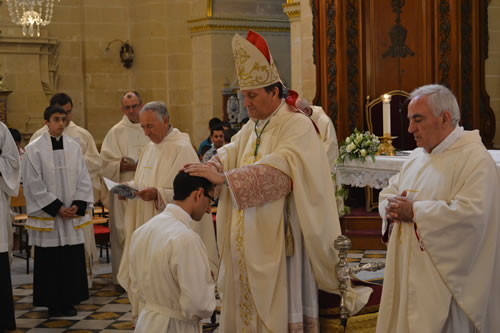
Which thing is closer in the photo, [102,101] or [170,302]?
[170,302]

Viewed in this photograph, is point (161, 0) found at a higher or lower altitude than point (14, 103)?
higher

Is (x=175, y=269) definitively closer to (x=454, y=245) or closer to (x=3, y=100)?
(x=454, y=245)

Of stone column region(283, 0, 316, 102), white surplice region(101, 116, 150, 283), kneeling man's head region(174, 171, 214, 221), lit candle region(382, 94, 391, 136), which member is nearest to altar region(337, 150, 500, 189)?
lit candle region(382, 94, 391, 136)

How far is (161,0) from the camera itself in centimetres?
1490

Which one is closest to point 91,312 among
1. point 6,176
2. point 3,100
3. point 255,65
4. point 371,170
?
point 6,176

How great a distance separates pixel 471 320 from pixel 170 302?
5.06 feet

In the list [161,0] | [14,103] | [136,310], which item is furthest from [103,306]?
[161,0]

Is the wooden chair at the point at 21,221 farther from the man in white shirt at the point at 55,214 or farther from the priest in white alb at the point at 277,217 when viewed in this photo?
the priest in white alb at the point at 277,217

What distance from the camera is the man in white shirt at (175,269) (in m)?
3.49

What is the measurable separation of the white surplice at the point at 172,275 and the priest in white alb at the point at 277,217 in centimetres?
82

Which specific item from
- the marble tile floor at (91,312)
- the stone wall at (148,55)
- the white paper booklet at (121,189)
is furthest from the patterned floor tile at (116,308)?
the stone wall at (148,55)

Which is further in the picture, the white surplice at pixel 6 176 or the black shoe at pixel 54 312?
the black shoe at pixel 54 312

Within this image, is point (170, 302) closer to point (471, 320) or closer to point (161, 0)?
point (471, 320)

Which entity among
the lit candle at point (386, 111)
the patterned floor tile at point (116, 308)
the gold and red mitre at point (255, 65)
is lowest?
the patterned floor tile at point (116, 308)
